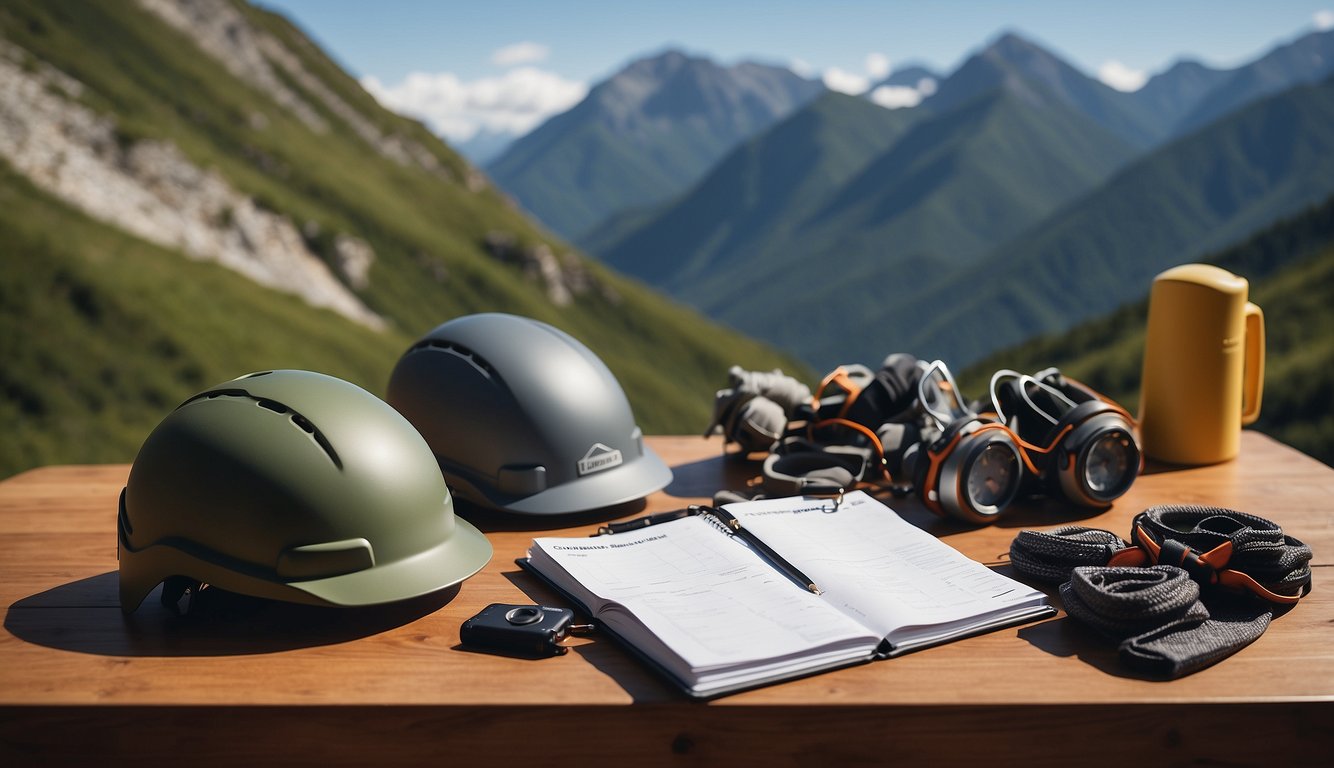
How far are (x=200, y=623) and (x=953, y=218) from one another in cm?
11441

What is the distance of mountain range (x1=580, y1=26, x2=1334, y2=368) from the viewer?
3307 inches

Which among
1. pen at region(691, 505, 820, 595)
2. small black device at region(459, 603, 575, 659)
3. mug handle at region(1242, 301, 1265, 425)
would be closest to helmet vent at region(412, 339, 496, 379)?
pen at region(691, 505, 820, 595)

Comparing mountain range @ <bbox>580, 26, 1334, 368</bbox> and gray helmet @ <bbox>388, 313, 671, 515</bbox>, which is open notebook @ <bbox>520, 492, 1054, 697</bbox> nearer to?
gray helmet @ <bbox>388, 313, 671, 515</bbox>

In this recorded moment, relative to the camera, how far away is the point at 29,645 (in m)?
1.68

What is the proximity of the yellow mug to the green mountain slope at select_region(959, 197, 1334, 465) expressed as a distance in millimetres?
4412

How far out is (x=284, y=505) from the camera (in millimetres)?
1671

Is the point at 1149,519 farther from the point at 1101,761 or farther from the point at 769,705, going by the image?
the point at 769,705

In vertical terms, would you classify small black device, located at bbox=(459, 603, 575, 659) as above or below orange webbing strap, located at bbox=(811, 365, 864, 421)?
below

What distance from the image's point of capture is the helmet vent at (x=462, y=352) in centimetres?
229

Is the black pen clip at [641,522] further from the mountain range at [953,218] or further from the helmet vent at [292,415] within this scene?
the mountain range at [953,218]

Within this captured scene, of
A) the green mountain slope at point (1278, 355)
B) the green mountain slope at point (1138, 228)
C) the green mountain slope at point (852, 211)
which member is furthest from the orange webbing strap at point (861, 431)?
the green mountain slope at point (852, 211)

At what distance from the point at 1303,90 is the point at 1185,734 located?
113m

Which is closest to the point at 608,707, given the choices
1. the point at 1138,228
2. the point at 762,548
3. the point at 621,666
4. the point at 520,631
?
the point at 621,666

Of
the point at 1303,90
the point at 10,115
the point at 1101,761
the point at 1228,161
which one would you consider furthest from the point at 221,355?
the point at 1303,90
